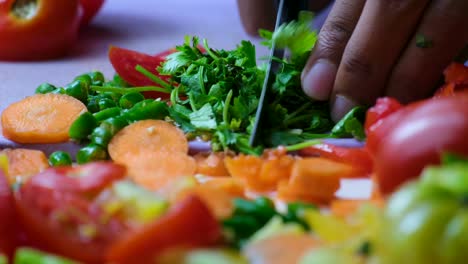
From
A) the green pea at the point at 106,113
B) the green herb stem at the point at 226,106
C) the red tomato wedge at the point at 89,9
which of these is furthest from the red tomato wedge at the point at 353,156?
the red tomato wedge at the point at 89,9

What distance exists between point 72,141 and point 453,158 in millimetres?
842

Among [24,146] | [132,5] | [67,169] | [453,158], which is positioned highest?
[453,158]

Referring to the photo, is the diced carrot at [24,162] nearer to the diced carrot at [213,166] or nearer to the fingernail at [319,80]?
the diced carrot at [213,166]

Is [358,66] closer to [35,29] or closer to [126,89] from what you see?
[126,89]

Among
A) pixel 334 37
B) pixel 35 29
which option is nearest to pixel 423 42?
pixel 334 37

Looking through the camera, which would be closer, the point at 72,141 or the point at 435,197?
the point at 435,197

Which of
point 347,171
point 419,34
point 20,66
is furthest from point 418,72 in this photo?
point 20,66

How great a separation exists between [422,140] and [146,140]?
0.59m

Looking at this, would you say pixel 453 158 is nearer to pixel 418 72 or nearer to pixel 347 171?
pixel 347 171

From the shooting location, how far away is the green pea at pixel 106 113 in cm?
161

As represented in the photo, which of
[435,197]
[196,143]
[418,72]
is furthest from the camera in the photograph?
[418,72]

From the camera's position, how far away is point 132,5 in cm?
346

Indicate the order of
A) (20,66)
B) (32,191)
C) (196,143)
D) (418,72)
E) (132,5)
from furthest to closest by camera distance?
1. (132,5)
2. (20,66)
3. (418,72)
4. (196,143)
5. (32,191)

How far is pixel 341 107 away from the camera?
1594mm
